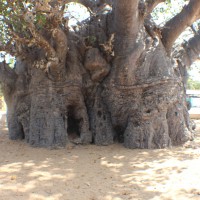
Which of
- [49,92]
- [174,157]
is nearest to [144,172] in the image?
[174,157]

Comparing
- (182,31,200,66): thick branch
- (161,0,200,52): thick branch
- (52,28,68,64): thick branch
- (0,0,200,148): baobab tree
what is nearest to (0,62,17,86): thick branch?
(0,0,200,148): baobab tree

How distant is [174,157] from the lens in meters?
4.97

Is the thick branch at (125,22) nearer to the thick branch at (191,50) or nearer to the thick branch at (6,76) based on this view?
the thick branch at (191,50)

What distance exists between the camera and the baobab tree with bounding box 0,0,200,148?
5879 mm

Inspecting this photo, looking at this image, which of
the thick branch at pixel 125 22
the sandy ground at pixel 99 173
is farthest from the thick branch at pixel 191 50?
the sandy ground at pixel 99 173

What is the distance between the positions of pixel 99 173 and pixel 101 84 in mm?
2924

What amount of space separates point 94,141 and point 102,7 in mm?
3882

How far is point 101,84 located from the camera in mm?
6582

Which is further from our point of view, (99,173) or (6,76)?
(6,76)

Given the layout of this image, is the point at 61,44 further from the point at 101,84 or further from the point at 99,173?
the point at 99,173

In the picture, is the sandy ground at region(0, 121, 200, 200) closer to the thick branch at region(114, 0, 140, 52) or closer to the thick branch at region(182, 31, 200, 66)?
the thick branch at region(114, 0, 140, 52)

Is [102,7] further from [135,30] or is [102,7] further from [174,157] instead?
[174,157]

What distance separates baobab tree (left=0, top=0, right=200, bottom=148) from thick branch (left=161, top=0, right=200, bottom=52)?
0.02 m

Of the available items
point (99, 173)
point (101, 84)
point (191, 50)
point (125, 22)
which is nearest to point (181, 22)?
point (191, 50)
